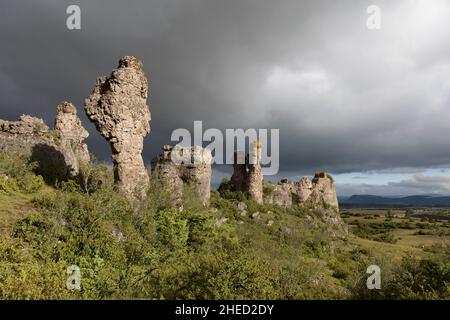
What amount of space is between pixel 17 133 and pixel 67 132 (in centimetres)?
1072

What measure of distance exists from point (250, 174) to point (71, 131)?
4384 centimetres

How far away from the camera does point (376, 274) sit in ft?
89.3

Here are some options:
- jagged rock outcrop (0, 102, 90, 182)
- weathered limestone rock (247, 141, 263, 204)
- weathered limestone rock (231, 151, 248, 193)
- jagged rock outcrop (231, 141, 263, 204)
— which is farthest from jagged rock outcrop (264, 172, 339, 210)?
jagged rock outcrop (0, 102, 90, 182)

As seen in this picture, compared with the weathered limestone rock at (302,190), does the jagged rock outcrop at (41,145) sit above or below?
above

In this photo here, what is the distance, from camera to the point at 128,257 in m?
21.8

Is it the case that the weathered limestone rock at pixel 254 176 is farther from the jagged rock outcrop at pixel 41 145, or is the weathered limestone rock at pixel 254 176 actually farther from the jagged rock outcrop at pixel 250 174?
the jagged rock outcrop at pixel 41 145

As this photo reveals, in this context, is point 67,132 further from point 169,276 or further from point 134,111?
point 169,276

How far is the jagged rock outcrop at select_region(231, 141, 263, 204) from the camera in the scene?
7806 cm

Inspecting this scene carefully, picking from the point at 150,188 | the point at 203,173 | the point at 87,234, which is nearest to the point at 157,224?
the point at 150,188

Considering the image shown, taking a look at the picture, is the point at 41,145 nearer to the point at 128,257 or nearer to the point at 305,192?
the point at 128,257

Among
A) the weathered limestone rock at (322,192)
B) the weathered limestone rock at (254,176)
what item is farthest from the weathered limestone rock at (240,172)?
the weathered limestone rock at (322,192)

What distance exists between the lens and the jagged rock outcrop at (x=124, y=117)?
2995 cm

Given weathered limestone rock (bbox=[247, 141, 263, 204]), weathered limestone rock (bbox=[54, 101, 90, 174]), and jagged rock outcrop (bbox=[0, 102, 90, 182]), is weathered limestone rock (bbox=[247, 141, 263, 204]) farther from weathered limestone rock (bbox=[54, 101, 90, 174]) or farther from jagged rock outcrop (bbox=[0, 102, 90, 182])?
jagged rock outcrop (bbox=[0, 102, 90, 182])

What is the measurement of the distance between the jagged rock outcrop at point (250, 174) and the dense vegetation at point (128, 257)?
4314 cm
